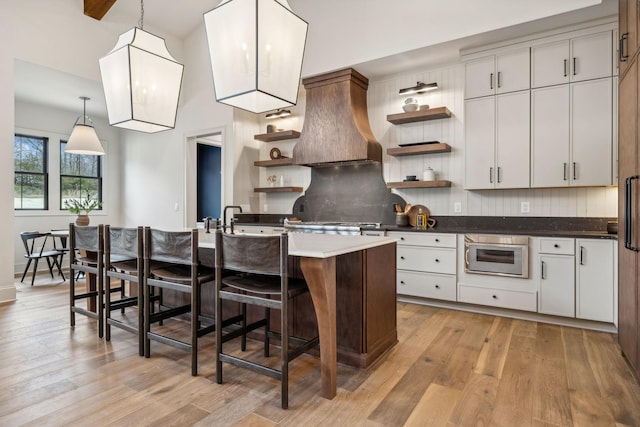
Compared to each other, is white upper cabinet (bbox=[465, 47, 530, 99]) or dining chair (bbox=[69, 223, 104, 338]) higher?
white upper cabinet (bbox=[465, 47, 530, 99])

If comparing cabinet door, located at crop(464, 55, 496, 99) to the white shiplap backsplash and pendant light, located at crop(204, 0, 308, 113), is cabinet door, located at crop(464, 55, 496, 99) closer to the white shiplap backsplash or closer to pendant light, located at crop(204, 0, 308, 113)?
the white shiplap backsplash

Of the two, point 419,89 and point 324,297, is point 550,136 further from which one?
point 324,297

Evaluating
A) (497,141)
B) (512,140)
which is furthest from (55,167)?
(512,140)

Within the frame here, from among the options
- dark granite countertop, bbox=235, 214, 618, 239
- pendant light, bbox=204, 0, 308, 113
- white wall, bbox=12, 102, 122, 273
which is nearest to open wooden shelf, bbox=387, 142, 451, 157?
dark granite countertop, bbox=235, 214, 618, 239

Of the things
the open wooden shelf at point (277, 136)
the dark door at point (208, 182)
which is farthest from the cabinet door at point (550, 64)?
the dark door at point (208, 182)

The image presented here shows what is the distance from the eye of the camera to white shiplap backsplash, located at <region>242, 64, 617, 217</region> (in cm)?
367

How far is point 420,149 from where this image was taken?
168 inches

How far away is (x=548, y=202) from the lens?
12.5ft

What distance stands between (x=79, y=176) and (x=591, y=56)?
25.5ft

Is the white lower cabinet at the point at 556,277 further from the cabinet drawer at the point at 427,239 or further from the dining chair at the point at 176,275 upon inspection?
the dining chair at the point at 176,275

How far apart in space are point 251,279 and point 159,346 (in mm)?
1055

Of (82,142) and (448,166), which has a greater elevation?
(82,142)

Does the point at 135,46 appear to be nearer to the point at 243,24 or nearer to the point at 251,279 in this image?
the point at 243,24

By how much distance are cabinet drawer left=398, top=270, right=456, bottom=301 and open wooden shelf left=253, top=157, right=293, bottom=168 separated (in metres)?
2.33
